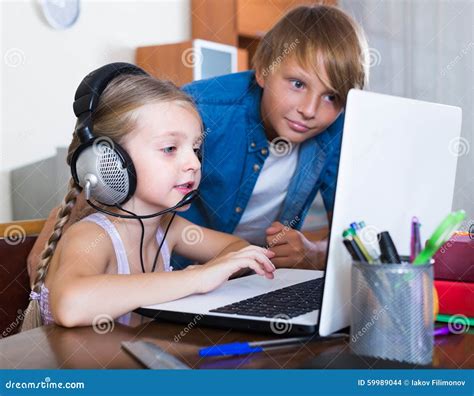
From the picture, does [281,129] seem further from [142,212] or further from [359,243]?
[359,243]

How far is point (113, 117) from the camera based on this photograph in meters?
1.07

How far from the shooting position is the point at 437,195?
80 cm

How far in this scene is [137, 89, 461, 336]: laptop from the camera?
640mm

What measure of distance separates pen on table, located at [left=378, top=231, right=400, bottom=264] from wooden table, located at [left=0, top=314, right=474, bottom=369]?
0.11 m

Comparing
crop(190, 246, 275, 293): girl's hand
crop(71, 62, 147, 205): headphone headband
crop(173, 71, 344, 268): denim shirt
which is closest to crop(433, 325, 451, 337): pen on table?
crop(190, 246, 275, 293): girl's hand

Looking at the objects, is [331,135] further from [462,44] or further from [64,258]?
[462,44]

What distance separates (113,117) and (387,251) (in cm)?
61

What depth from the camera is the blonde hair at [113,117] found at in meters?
1.04

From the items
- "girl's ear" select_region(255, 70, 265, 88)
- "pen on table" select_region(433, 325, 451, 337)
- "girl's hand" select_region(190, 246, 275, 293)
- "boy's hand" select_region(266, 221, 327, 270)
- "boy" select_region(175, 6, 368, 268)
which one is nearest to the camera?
"pen on table" select_region(433, 325, 451, 337)

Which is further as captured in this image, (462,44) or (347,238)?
(462,44)

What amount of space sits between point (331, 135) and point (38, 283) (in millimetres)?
857

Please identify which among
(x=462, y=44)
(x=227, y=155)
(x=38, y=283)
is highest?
(x=462, y=44)

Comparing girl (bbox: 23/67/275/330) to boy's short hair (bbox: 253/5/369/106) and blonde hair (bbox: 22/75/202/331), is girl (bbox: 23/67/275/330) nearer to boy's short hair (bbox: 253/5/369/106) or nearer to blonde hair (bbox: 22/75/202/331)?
blonde hair (bbox: 22/75/202/331)
